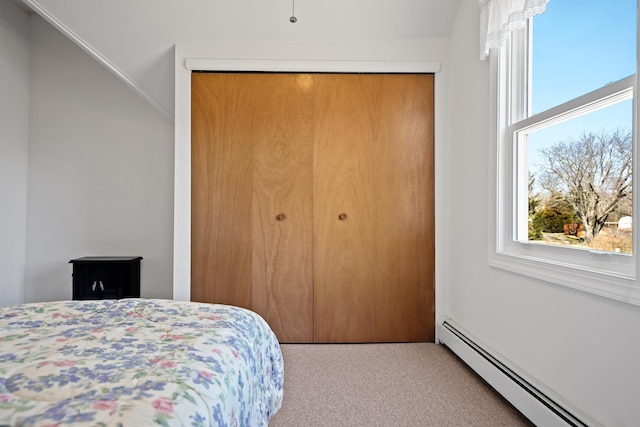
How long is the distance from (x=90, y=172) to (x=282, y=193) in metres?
2.15

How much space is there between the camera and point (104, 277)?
306cm

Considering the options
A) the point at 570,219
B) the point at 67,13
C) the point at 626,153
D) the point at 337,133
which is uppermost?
the point at 67,13

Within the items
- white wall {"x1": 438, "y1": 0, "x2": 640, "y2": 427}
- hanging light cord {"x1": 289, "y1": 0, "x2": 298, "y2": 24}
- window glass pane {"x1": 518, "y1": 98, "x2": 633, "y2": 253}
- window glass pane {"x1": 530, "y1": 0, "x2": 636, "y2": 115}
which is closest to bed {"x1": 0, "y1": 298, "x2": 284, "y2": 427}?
white wall {"x1": 438, "y1": 0, "x2": 640, "y2": 427}

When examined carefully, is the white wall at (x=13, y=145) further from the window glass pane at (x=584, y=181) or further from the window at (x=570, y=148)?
the window glass pane at (x=584, y=181)

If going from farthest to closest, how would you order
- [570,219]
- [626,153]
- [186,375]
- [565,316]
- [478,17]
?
1. [478,17]
2. [570,219]
3. [565,316]
4. [626,153]
5. [186,375]

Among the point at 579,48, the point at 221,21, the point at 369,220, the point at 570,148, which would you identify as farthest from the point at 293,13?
the point at 570,148

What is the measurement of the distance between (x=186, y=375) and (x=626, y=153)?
5.21 feet

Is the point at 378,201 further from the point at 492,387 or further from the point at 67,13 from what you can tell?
the point at 67,13

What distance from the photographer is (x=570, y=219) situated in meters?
1.47

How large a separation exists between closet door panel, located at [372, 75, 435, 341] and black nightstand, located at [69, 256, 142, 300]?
2.21 m

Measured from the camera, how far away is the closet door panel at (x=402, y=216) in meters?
2.52

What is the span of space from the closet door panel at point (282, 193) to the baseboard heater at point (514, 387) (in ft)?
3.40

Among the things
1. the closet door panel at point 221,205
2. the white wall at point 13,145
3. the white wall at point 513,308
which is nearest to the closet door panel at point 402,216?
the white wall at point 513,308

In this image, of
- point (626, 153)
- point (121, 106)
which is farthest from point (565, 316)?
point (121, 106)
